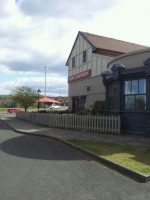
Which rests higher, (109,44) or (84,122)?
(109,44)

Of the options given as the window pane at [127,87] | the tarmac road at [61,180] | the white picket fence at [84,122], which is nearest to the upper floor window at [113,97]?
the window pane at [127,87]

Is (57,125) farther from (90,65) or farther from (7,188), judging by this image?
(7,188)

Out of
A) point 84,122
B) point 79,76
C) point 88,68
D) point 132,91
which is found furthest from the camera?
point 79,76

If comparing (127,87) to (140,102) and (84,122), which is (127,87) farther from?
(84,122)

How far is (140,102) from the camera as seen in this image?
33.8ft

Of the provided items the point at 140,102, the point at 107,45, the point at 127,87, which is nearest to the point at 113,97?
the point at 127,87

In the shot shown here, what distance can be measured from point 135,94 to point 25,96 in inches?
687

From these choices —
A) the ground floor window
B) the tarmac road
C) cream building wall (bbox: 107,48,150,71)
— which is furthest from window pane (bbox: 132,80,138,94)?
the ground floor window

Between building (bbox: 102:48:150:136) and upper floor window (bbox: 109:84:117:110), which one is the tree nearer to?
upper floor window (bbox: 109:84:117:110)

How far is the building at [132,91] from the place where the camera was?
9898 mm

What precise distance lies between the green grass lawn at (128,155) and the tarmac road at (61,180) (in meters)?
0.44

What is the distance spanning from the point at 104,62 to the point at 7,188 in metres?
15.7

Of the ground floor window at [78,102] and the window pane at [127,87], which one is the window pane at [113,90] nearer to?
the window pane at [127,87]

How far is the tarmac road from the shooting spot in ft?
12.9
